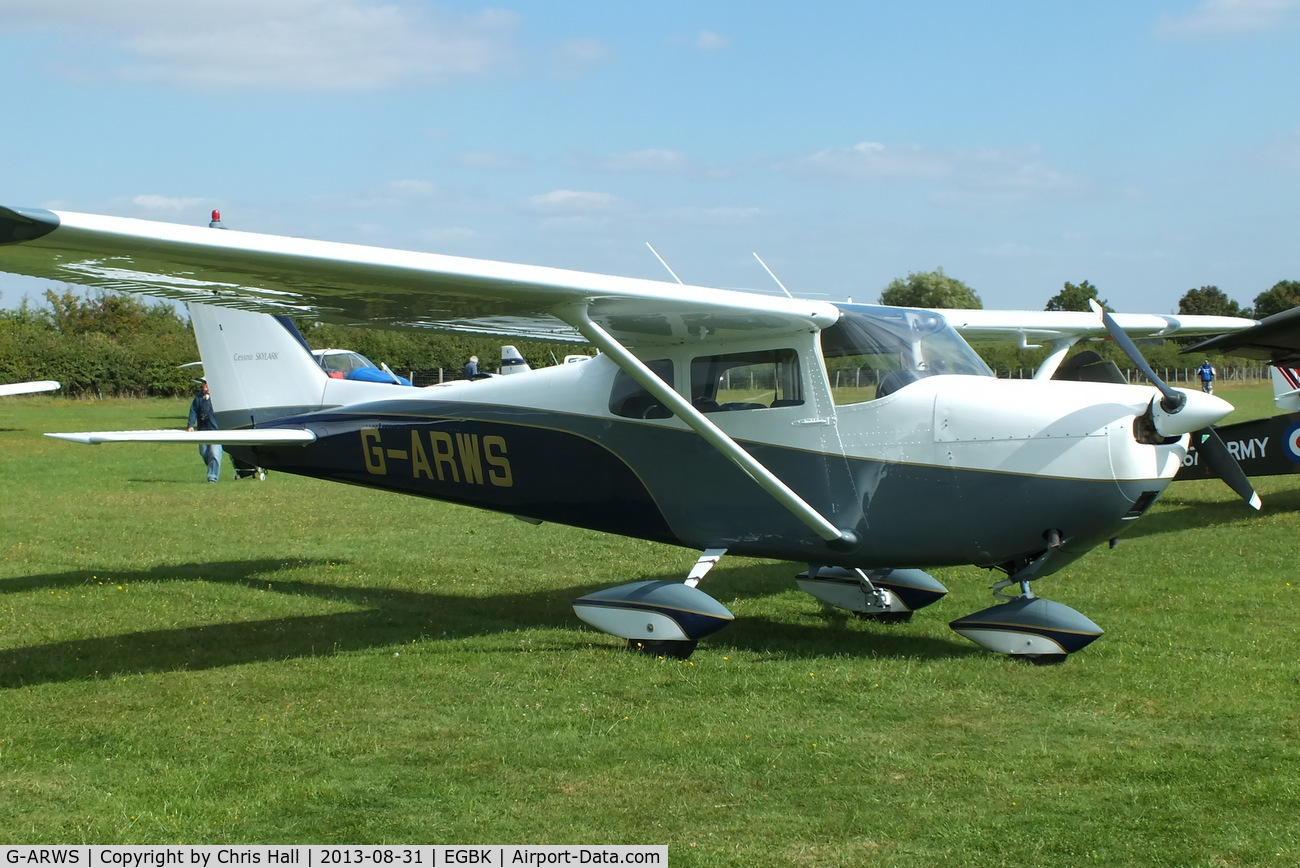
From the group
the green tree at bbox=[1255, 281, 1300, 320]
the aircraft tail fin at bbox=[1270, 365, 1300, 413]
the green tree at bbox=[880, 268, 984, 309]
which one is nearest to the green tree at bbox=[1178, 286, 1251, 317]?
the green tree at bbox=[1255, 281, 1300, 320]

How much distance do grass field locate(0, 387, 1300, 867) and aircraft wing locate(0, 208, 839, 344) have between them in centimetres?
228

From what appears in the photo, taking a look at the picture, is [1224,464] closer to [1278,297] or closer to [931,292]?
[931,292]

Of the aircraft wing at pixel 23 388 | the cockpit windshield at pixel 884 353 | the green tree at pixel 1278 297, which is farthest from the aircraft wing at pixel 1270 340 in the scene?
the green tree at pixel 1278 297

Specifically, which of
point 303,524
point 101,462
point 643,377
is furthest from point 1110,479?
point 101,462

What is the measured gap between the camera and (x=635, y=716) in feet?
19.6

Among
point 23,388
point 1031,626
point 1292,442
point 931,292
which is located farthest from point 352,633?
point 931,292

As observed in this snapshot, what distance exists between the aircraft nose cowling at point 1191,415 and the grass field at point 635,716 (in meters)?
1.50

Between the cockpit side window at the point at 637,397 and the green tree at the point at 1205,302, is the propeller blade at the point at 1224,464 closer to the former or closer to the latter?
the cockpit side window at the point at 637,397

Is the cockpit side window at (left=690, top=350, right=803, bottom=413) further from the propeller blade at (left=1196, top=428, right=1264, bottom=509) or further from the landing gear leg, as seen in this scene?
the propeller blade at (left=1196, top=428, right=1264, bottom=509)

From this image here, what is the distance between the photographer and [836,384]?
7.37m

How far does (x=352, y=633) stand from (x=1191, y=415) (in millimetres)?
5890

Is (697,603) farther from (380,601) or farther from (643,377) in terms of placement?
(380,601)

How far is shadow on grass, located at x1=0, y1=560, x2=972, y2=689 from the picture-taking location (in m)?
7.30

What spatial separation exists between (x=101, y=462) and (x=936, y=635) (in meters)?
19.6
